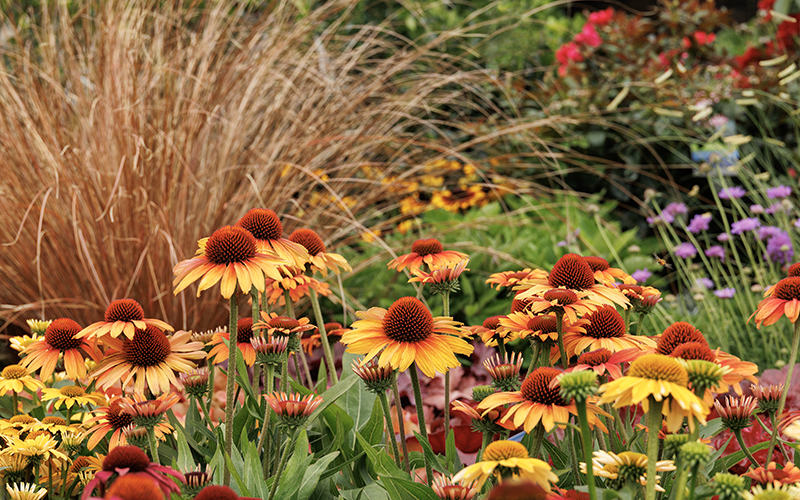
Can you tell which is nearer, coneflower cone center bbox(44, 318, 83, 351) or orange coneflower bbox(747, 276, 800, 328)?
orange coneflower bbox(747, 276, 800, 328)

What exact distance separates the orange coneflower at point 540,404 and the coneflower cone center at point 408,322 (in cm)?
15

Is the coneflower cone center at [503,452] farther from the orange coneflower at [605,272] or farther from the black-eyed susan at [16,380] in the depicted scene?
the black-eyed susan at [16,380]

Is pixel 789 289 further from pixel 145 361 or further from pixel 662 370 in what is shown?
pixel 145 361

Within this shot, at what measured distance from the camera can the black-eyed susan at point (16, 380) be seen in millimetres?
1116

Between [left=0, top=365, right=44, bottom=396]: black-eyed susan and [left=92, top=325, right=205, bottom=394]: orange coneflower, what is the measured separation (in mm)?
231

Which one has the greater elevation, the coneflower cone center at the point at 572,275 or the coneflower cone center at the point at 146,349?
the coneflower cone center at the point at 572,275

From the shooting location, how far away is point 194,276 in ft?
2.93

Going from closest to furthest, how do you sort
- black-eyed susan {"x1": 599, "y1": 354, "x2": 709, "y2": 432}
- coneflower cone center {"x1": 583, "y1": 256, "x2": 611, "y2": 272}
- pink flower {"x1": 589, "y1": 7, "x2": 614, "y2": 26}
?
black-eyed susan {"x1": 599, "y1": 354, "x2": 709, "y2": 432}, coneflower cone center {"x1": 583, "y1": 256, "x2": 611, "y2": 272}, pink flower {"x1": 589, "y1": 7, "x2": 614, "y2": 26}

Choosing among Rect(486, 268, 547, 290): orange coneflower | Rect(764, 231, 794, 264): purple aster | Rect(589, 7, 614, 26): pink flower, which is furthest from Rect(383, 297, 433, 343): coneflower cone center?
Rect(589, 7, 614, 26): pink flower

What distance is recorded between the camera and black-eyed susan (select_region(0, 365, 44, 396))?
1.12 m

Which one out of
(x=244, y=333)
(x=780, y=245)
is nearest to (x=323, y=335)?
(x=244, y=333)

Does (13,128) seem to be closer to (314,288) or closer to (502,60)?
(314,288)

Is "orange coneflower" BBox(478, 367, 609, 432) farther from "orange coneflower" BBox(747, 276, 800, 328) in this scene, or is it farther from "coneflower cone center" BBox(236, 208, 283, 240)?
"coneflower cone center" BBox(236, 208, 283, 240)

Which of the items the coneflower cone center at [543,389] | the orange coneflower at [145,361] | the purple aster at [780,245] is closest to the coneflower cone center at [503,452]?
the coneflower cone center at [543,389]
